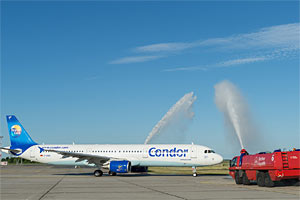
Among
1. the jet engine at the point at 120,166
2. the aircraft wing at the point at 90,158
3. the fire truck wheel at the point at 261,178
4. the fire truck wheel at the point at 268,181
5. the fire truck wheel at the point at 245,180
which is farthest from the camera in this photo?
the aircraft wing at the point at 90,158

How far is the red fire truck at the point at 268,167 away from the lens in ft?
69.5

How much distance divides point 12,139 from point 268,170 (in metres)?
30.7

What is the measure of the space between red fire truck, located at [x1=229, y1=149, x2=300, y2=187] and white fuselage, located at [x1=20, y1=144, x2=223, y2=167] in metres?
10.4

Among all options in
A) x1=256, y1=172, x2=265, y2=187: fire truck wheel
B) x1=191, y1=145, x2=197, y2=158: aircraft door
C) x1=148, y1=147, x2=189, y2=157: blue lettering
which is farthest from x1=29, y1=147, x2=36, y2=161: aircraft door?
x1=256, y1=172, x2=265, y2=187: fire truck wheel

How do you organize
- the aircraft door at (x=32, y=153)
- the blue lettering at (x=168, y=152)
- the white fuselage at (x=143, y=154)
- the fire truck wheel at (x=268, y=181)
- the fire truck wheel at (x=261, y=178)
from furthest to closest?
the aircraft door at (x=32, y=153) → the blue lettering at (x=168, y=152) → the white fuselage at (x=143, y=154) → the fire truck wheel at (x=261, y=178) → the fire truck wheel at (x=268, y=181)

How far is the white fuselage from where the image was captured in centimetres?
3681

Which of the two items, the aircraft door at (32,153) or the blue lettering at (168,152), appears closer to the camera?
the blue lettering at (168,152)

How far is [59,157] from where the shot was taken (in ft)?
132

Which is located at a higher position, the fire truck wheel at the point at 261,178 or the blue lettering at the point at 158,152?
the blue lettering at the point at 158,152

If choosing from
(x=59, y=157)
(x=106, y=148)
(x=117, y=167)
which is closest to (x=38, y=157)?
(x=59, y=157)

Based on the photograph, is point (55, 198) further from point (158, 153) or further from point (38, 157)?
point (38, 157)

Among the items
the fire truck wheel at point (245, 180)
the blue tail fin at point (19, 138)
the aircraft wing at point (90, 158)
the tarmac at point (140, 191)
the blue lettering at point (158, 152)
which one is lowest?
the tarmac at point (140, 191)

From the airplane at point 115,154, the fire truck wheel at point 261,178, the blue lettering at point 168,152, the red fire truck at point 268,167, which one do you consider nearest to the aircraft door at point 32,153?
the airplane at point 115,154

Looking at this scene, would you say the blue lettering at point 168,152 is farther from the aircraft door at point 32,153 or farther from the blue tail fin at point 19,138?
the blue tail fin at point 19,138
